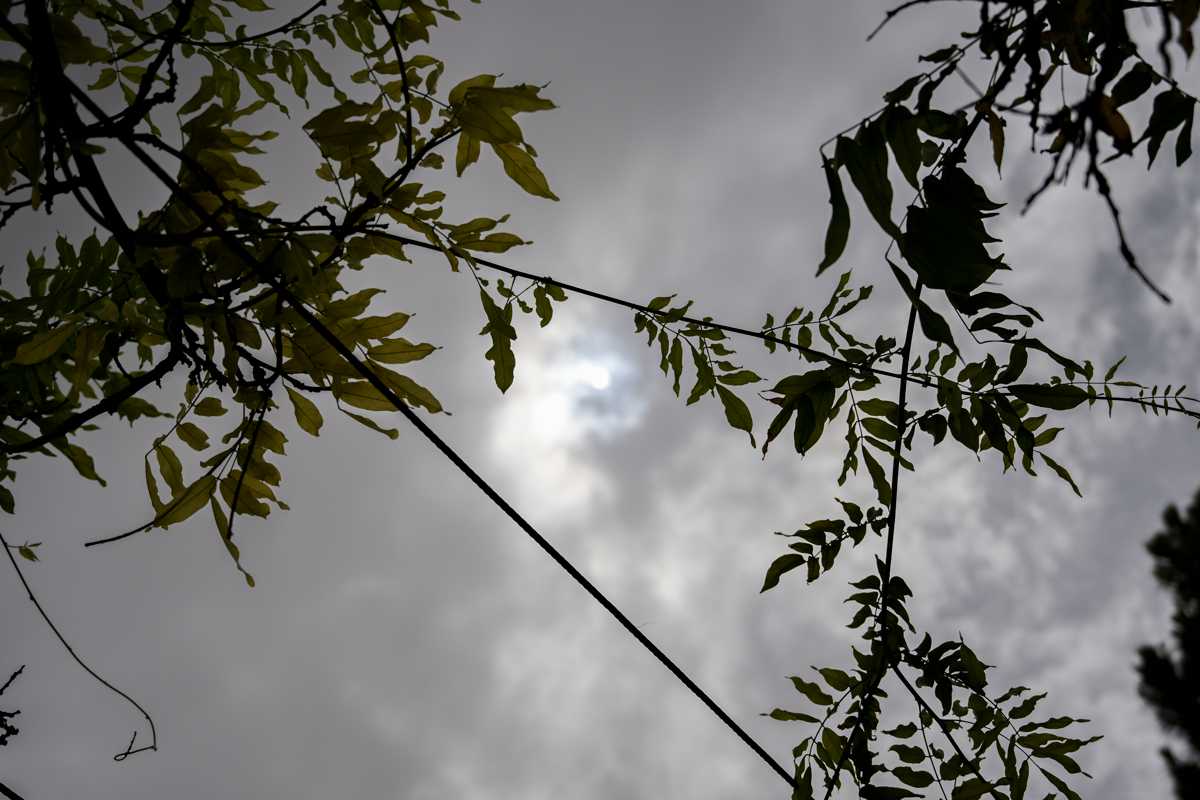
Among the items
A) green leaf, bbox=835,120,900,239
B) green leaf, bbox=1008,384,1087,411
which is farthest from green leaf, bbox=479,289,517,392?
green leaf, bbox=1008,384,1087,411

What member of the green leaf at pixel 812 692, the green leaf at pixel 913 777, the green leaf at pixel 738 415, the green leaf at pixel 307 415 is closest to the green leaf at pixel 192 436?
the green leaf at pixel 307 415

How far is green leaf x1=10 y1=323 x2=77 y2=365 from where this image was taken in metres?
0.92

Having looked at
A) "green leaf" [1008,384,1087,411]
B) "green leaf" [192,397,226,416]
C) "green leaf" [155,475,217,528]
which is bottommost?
"green leaf" [155,475,217,528]

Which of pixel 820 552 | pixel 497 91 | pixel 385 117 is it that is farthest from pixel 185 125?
pixel 820 552

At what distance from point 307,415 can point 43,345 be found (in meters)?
0.33

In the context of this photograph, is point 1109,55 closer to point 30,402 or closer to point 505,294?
point 505,294

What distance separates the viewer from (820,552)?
3.73 feet

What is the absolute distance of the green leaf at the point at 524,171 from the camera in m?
0.94

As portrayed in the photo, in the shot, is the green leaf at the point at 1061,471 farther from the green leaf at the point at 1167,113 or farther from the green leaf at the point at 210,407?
the green leaf at the point at 210,407

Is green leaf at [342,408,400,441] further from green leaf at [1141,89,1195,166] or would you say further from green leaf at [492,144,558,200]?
green leaf at [1141,89,1195,166]

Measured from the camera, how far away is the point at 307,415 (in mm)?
1108

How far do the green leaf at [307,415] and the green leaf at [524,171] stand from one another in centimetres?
46

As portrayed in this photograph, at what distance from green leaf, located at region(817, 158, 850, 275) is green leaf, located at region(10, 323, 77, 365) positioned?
3.09 ft

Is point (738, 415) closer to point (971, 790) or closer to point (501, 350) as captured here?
point (501, 350)
